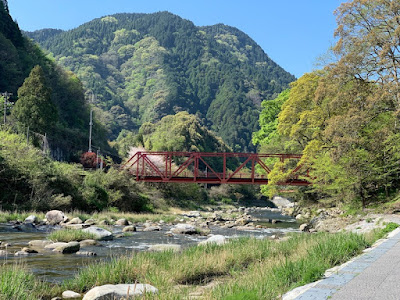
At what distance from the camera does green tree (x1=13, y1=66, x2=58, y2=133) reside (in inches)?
1832

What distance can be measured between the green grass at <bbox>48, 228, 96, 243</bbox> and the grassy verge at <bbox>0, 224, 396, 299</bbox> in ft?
22.0

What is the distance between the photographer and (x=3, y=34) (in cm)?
6262

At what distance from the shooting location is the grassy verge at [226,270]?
684 centimetres

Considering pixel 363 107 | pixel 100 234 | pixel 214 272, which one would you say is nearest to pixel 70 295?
pixel 214 272

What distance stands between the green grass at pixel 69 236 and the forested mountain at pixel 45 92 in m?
32.3

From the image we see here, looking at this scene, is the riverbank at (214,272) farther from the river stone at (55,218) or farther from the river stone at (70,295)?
the river stone at (55,218)

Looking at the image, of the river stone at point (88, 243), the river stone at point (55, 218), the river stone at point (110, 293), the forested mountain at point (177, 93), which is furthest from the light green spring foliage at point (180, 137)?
the river stone at point (110, 293)

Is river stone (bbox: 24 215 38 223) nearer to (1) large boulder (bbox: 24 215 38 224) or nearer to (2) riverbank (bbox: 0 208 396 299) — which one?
(1) large boulder (bbox: 24 215 38 224)

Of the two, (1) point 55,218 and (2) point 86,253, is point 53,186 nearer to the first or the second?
(1) point 55,218

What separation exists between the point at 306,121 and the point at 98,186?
1888cm

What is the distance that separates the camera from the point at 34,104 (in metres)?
46.8

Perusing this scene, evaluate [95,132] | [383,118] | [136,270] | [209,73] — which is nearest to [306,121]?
[383,118]

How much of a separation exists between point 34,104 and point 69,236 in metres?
34.2

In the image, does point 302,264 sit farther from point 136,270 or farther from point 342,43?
point 342,43
